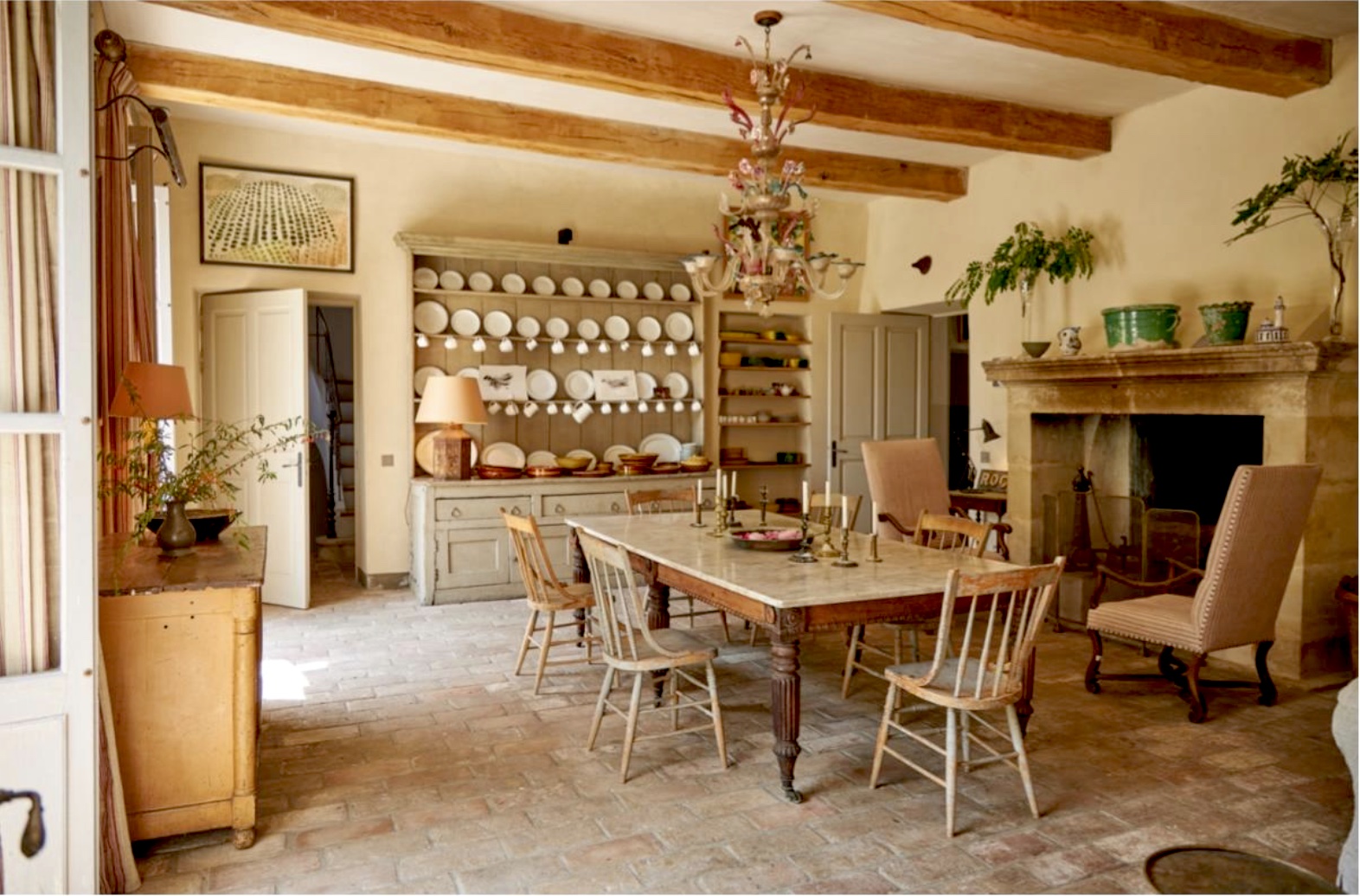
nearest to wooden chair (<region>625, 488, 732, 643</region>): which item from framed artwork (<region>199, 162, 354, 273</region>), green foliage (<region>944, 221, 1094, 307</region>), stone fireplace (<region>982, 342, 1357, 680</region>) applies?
stone fireplace (<region>982, 342, 1357, 680</region>)

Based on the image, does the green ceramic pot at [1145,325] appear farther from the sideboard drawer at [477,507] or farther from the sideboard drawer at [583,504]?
the sideboard drawer at [477,507]

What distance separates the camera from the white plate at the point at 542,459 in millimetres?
7017

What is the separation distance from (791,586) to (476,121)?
390cm

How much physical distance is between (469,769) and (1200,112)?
5.43 meters

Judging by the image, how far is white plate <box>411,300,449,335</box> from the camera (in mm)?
6680

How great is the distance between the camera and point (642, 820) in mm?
2961

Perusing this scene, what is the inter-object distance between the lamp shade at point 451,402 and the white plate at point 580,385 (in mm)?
1116

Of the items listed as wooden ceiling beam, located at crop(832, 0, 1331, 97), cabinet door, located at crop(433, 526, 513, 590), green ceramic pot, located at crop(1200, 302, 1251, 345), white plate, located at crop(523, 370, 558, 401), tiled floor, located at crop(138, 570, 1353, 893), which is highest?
wooden ceiling beam, located at crop(832, 0, 1331, 97)

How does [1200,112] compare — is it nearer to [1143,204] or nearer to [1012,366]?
[1143,204]

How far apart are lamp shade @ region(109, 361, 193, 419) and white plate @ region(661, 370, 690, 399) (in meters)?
4.45

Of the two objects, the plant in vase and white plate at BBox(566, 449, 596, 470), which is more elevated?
the plant in vase

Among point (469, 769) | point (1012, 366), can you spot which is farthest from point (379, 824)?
point (1012, 366)

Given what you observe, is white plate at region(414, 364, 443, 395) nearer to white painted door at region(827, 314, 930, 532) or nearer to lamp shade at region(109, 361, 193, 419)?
lamp shade at region(109, 361, 193, 419)

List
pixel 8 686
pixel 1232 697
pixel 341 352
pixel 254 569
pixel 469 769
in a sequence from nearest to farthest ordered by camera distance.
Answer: pixel 8 686, pixel 254 569, pixel 469 769, pixel 1232 697, pixel 341 352
